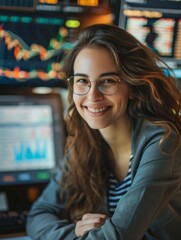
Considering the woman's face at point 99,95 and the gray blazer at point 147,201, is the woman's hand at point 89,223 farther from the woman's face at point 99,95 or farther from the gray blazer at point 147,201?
the woman's face at point 99,95

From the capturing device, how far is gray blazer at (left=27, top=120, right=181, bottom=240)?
1255mm

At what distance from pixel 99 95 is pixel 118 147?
257mm

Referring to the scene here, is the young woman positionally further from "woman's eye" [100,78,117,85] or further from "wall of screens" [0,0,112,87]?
"wall of screens" [0,0,112,87]

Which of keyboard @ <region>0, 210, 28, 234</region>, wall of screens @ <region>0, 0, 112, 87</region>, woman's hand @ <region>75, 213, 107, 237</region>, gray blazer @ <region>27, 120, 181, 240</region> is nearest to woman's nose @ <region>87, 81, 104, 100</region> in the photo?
gray blazer @ <region>27, 120, 181, 240</region>

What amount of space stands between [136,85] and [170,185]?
0.32 m

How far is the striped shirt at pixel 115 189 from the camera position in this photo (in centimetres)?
149

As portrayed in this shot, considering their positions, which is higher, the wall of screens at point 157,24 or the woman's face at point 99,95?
the wall of screens at point 157,24

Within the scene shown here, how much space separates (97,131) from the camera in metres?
1.63

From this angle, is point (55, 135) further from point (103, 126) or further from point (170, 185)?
point (170, 185)

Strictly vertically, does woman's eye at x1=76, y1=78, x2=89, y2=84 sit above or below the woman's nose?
above

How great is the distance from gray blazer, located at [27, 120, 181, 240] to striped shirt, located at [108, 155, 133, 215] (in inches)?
4.0

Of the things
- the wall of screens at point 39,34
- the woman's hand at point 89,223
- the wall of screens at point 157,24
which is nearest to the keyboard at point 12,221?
the woman's hand at point 89,223

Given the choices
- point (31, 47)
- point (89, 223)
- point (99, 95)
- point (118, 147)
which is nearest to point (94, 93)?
point (99, 95)

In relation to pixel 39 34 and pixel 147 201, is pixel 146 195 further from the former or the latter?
pixel 39 34
